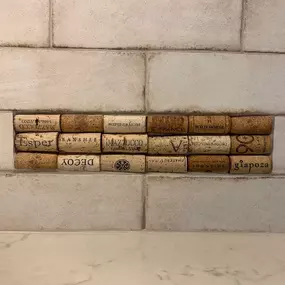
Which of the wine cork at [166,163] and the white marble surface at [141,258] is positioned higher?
the wine cork at [166,163]

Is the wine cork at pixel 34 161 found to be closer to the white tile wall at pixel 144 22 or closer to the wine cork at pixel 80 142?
the wine cork at pixel 80 142

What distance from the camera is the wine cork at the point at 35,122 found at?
1.09m

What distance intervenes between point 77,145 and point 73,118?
0.06 m

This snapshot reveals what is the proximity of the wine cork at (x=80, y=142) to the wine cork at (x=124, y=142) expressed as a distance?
2 centimetres

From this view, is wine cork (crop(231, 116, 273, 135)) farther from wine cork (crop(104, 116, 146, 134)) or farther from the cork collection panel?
wine cork (crop(104, 116, 146, 134))

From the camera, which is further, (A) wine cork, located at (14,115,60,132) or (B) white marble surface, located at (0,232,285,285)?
(A) wine cork, located at (14,115,60,132)

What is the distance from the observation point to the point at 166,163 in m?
1.11

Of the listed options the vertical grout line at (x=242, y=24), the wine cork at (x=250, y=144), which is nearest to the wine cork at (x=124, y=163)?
the wine cork at (x=250, y=144)

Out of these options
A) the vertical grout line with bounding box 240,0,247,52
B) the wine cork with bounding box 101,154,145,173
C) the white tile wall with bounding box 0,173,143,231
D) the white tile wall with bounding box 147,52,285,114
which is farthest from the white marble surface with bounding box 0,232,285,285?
the vertical grout line with bounding box 240,0,247,52

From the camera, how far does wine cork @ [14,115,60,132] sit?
109 centimetres

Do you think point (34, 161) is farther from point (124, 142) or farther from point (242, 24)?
point (242, 24)

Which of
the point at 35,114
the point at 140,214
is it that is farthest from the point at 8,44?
the point at 140,214

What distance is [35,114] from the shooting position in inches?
43.4

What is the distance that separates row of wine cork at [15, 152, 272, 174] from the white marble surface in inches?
5.9
